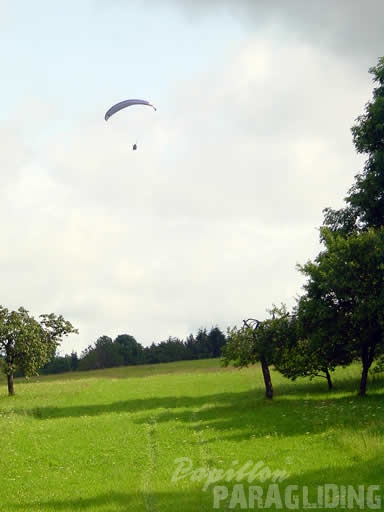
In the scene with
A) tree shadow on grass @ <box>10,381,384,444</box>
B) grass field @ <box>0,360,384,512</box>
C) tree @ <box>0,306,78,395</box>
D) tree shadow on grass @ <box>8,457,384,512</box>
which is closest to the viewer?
tree shadow on grass @ <box>8,457,384,512</box>

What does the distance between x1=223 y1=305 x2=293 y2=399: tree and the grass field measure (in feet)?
9.59

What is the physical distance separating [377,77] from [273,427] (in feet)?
89.8

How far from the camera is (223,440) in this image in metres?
27.2

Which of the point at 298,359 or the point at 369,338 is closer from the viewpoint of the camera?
the point at 369,338

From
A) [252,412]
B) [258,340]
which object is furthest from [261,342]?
[252,412]

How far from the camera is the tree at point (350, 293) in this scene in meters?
39.3

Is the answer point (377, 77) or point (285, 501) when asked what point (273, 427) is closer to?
point (285, 501)

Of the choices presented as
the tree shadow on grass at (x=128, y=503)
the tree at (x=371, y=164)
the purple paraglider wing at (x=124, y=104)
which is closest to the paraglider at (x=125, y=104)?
the purple paraglider wing at (x=124, y=104)

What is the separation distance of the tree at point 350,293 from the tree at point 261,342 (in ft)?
13.0

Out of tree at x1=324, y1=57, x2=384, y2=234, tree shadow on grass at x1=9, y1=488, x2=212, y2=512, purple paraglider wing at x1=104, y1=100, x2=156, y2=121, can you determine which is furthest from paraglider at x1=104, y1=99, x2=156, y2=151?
tree shadow on grass at x1=9, y1=488, x2=212, y2=512

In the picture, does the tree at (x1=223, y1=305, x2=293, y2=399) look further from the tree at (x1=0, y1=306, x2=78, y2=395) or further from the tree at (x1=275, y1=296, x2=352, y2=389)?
the tree at (x1=0, y1=306, x2=78, y2=395)

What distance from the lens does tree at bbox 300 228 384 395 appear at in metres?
39.3

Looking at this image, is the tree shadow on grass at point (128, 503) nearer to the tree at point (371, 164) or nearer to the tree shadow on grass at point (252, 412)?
the tree shadow on grass at point (252, 412)


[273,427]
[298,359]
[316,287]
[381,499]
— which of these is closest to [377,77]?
[316,287]
